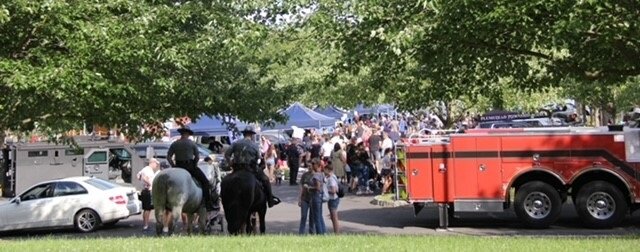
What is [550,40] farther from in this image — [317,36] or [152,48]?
[152,48]

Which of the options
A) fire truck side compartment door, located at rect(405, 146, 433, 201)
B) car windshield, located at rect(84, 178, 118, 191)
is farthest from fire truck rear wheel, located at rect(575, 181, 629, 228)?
car windshield, located at rect(84, 178, 118, 191)

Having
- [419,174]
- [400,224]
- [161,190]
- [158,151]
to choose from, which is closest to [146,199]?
[161,190]

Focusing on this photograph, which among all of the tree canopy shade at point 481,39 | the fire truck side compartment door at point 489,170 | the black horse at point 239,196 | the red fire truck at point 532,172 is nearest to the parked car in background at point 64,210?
the red fire truck at point 532,172

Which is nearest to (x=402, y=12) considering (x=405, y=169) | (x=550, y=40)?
(x=550, y=40)

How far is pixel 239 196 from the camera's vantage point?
12305 mm

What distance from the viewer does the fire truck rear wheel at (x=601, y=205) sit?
16.7 metres

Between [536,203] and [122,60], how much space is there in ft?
30.0

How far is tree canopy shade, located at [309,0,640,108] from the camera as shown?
10070 millimetres

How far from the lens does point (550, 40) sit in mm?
10516

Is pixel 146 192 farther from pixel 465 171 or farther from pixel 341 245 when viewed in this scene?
pixel 341 245

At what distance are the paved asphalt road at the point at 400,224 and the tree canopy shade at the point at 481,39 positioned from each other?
4239mm

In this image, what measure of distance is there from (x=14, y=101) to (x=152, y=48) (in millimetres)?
2307

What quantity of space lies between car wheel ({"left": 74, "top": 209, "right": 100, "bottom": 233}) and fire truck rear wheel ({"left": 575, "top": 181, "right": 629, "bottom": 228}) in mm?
10597

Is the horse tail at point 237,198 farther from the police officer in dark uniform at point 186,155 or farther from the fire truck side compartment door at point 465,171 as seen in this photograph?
the fire truck side compartment door at point 465,171
